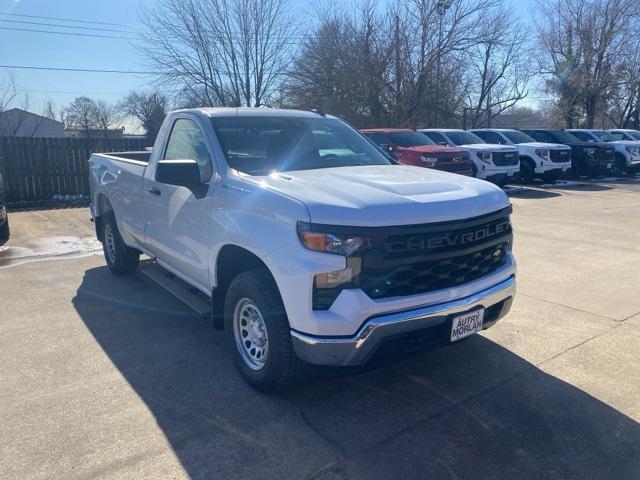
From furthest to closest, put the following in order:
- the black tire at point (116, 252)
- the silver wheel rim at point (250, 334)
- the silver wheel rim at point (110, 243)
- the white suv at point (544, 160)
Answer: the white suv at point (544, 160)
the silver wheel rim at point (110, 243)
the black tire at point (116, 252)
the silver wheel rim at point (250, 334)

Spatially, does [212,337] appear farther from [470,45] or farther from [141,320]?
[470,45]

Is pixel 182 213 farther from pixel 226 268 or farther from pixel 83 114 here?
pixel 83 114

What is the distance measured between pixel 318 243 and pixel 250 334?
1.10m

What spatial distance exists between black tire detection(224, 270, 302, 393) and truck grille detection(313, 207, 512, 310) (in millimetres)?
401

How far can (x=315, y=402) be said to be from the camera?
357cm

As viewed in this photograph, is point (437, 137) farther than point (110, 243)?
Yes

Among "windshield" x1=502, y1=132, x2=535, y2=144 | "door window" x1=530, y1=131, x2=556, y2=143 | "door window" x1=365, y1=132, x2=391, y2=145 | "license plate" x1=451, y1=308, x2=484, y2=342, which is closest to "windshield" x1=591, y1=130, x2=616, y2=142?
"door window" x1=530, y1=131, x2=556, y2=143

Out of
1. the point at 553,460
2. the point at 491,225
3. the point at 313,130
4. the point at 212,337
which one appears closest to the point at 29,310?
the point at 212,337

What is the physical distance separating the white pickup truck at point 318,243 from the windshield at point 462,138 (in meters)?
13.6

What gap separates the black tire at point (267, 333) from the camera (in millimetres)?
3281

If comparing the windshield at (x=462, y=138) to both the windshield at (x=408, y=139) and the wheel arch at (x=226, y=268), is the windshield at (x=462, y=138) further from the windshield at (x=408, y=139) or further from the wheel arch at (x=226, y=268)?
the wheel arch at (x=226, y=268)

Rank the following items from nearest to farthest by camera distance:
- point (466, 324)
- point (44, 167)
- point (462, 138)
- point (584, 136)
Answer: point (466, 324) < point (44, 167) < point (462, 138) < point (584, 136)

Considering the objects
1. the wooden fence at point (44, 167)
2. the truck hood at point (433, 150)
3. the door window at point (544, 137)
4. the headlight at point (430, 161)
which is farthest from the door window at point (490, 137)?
the wooden fence at point (44, 167)

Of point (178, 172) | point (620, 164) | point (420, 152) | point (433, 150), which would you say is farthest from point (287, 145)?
point (620, 164)
